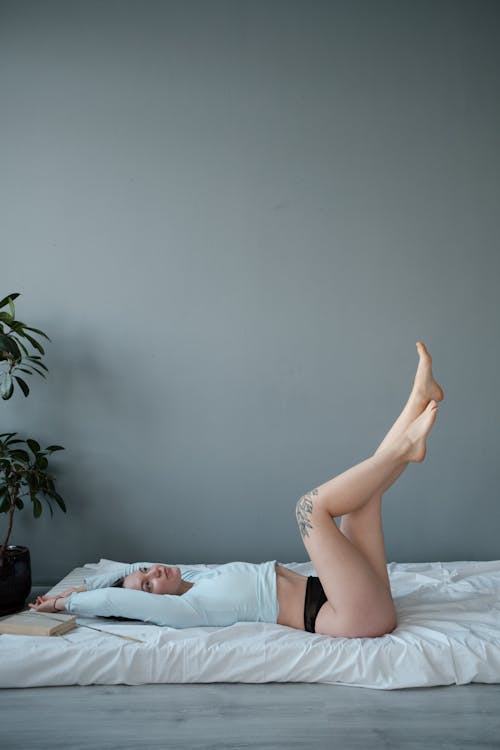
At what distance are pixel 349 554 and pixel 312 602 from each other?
22 cm

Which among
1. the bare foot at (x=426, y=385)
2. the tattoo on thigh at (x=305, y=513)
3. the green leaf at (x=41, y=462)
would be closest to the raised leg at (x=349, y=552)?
the tattoo on thigh at (x=305, y=513)

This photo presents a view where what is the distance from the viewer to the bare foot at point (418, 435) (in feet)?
6.06

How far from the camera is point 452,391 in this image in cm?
291

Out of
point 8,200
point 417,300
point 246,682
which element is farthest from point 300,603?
point 8,200

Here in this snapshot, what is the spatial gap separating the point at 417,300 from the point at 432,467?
0.75 meters

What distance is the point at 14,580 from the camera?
2.46 m

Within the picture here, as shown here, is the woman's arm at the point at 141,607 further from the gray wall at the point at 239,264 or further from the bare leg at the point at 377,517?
the gray wall at the point at 239,264

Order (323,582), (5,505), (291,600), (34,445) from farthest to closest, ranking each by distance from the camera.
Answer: (34,445) → (5,505) → (291,600) → (323,582)

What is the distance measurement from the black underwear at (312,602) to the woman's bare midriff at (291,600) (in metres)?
0.01

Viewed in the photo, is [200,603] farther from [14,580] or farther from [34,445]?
[34,445]

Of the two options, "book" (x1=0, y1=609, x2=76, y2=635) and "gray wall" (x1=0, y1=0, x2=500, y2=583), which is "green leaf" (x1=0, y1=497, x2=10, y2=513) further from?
"book" (x1=0, y1=609, x2=76, y2=635)

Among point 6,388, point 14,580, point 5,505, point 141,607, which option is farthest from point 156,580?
point 6,388

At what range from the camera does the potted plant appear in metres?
2.46

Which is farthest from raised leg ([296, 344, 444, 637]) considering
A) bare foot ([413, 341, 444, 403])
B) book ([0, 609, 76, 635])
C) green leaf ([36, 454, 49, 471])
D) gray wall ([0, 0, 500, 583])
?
green leaf ([36, 454, 49, 471])
